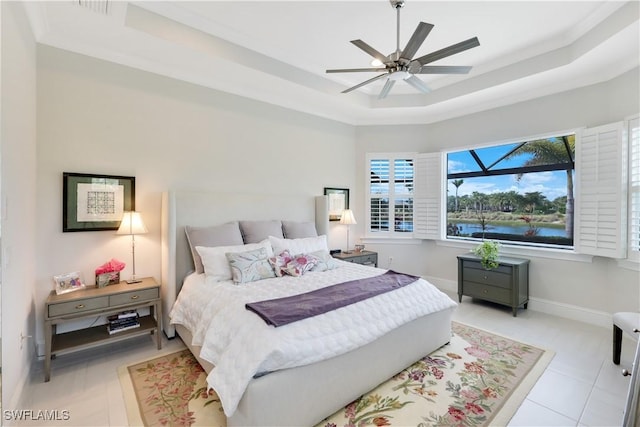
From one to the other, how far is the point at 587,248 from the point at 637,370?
8.55 ft

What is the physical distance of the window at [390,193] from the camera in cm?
507

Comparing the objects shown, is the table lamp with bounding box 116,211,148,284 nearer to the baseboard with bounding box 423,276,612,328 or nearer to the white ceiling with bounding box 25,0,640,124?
the white ceiling with bounding box 25,0,640,124

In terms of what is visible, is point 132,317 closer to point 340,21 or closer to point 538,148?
point 340,21

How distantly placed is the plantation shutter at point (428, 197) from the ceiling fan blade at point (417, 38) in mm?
2777

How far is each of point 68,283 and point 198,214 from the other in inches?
50.4

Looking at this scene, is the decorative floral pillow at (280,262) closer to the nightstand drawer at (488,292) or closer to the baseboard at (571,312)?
the nightstand drawer at (488,292)

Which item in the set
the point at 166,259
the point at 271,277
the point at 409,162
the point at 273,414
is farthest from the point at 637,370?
the point at 409,162

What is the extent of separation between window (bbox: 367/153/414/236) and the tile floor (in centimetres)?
218

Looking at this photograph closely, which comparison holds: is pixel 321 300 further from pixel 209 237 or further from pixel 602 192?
pixel 602 192

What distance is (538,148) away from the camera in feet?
13.1

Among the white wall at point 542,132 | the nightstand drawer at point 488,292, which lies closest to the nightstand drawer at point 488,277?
the nightstand drawer at point 488,292

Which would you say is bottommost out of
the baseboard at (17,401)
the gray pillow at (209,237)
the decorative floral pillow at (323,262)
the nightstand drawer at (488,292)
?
the baseboard at (17,401)

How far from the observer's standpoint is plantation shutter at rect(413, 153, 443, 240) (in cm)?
479

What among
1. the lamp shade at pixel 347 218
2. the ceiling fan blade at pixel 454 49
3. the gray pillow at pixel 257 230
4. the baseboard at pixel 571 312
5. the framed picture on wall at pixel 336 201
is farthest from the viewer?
the framed picture on wall at pixel 336 201
